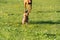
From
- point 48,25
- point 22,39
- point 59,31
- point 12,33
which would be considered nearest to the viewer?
point 22,39

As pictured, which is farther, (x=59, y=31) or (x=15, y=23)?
(x=15, y=23)

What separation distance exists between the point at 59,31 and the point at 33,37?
94.8 inches

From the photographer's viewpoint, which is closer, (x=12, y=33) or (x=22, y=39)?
(x=22, y=39)

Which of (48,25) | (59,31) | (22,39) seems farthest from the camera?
(48,25)

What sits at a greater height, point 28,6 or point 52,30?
point 28,6

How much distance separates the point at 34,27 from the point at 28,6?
3.81ft

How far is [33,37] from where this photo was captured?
13023mm

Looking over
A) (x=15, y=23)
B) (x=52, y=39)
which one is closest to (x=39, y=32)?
(x=52, y=39)

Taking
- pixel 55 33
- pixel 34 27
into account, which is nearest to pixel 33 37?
pixel 55 33

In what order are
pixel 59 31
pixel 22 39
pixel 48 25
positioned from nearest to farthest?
1. pixel 22 39
2. pixel 59 31
3. pixel 48 25

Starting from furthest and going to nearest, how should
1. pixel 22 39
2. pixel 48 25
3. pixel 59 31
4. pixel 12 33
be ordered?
1. pixel 48 25
2. pixel 59 31
3. pixel 12 33
4. pixel 22 39

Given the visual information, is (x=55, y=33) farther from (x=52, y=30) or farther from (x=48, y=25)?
(x=48, y=25)

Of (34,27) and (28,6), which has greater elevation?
(28,6)

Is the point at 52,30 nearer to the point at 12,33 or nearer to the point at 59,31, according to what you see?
the point at 59,31
